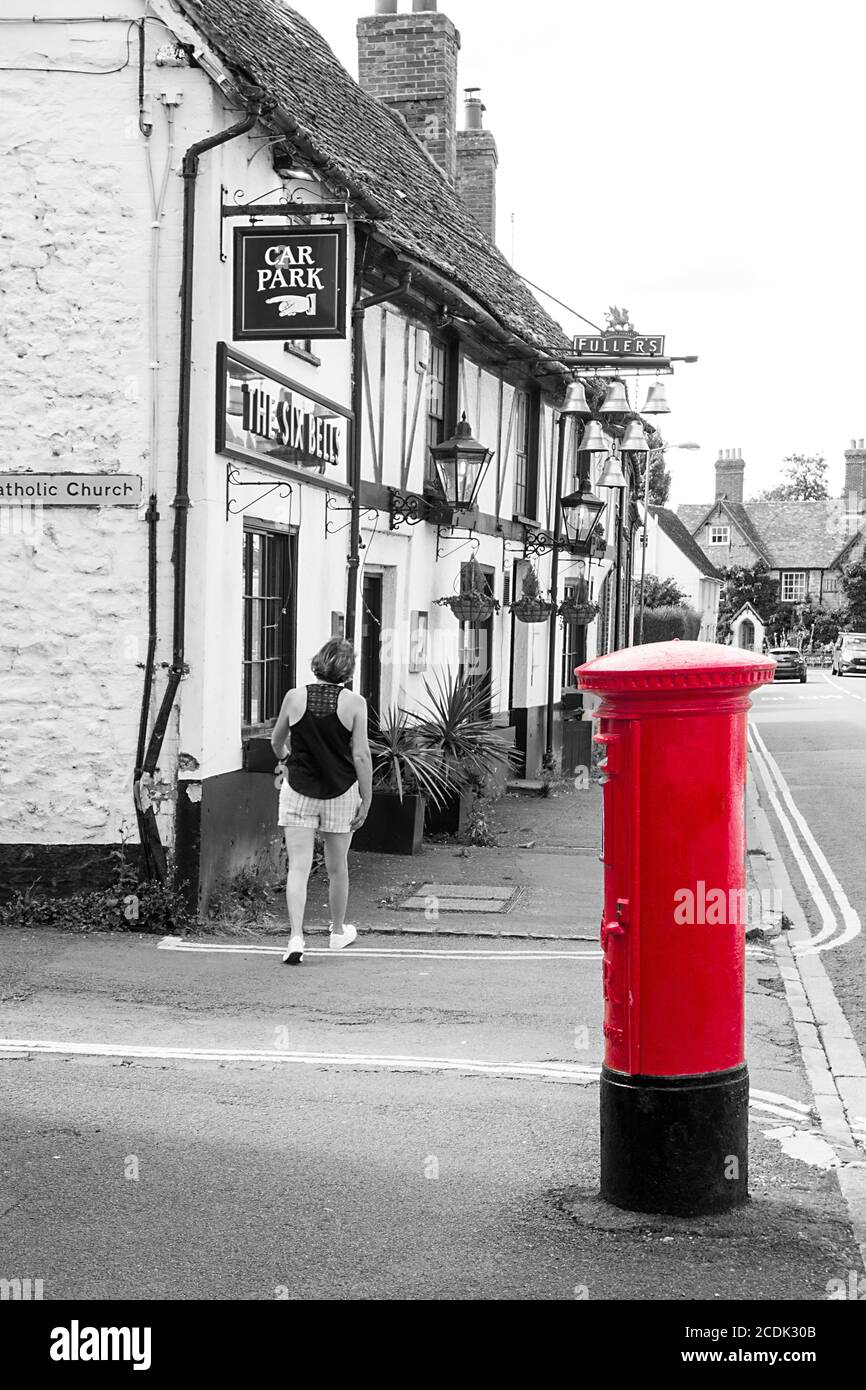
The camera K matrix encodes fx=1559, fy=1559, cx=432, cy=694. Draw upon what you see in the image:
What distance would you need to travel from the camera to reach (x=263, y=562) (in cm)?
1112

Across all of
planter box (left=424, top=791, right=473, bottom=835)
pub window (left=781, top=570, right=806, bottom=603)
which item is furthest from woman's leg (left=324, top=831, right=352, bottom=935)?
pub window (left=781, top=570, right=806, bottom=603)

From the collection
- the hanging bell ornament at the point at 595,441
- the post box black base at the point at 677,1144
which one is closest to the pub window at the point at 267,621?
the post box black base at the point at 677,1144

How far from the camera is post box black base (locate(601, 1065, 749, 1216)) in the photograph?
465cm

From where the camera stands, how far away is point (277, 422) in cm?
1072

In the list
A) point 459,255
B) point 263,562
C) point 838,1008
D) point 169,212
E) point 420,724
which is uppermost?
point 459,255

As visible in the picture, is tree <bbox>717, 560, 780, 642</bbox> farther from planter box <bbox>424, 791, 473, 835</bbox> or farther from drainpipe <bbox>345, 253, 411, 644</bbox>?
drainpipe <bbox>345, 253, 411, 644</bbox>

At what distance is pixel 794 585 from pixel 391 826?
89.7m

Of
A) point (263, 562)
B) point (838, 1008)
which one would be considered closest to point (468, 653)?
point (263, 562)

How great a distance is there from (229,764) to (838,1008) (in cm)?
421

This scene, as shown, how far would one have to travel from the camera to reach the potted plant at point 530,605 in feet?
63.5

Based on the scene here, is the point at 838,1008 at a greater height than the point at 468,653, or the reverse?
the point at 468,653

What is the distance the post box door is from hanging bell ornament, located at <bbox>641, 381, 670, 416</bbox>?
14.2 metres

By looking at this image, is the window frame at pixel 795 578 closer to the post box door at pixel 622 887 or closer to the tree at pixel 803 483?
the tree at pixel 803 483
